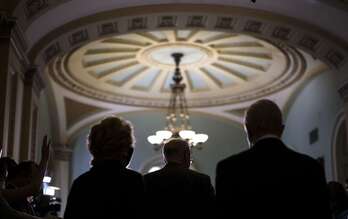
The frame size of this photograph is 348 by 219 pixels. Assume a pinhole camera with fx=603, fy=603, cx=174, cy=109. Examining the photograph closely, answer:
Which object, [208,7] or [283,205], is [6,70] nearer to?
[208,7]

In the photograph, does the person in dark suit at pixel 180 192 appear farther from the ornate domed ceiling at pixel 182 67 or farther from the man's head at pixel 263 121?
the ornate domed ceiling at pixel 182 67

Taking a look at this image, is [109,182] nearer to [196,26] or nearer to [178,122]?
[196,26]

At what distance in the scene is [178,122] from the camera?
16.8 meters

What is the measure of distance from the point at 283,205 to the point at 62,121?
43.4 ft

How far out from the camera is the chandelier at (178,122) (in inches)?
504

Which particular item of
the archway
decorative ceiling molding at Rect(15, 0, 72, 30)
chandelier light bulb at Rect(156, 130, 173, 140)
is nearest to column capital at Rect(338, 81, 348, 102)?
the archway

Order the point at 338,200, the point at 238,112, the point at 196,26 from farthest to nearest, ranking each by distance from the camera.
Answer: the point at 238,112 < the point at 196,26 < the point at 338,200

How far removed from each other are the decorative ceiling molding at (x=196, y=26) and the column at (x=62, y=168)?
239 inches

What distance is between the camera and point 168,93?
53.3ft

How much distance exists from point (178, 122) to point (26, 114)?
787 cm

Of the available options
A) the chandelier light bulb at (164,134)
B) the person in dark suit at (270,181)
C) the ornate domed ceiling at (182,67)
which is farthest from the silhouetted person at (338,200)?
the chandelier light bulb at (164,134)

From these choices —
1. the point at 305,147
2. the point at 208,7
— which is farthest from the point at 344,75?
the point at 305,147

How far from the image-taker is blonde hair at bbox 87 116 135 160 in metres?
3.24

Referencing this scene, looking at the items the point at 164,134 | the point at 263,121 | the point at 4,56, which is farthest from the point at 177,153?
the point at 164,134
